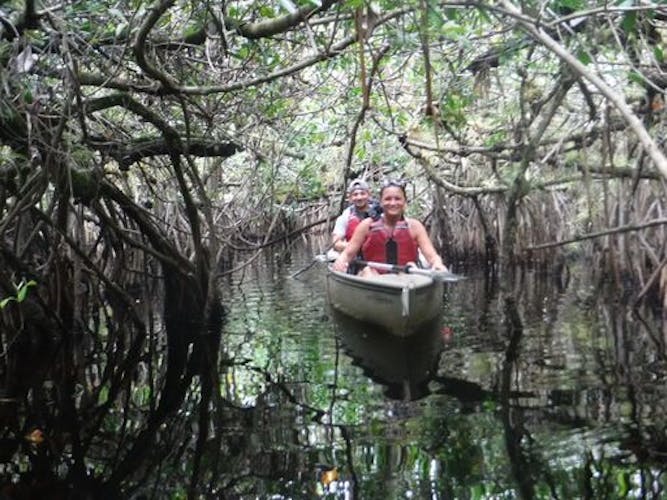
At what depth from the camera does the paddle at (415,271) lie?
6241mm

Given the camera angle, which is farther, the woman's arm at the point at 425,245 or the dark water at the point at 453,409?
the woman's arm at the point at 425,245

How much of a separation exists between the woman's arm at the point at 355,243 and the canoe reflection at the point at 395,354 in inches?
20.7

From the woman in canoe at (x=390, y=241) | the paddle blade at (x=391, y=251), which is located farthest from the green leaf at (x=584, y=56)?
the paddle blade at (x=391, y=251)

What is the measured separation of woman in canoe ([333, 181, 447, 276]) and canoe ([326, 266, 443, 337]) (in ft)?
0.96

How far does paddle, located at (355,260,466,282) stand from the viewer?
6241mm

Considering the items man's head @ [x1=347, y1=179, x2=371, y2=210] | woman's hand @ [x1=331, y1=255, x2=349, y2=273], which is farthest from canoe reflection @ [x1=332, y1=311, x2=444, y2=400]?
man's head @ [x1=347, y1=179, x2=371, y2=210]

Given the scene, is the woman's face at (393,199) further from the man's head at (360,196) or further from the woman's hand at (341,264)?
the man's head at (360,196)

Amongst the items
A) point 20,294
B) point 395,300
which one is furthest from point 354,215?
point 20,294

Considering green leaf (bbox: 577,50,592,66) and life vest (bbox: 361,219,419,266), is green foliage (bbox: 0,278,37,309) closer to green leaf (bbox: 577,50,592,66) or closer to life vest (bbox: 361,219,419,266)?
green leaf (bbox: 577,50,592,66)

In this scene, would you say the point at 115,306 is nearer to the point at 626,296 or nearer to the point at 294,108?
the point at 294,108

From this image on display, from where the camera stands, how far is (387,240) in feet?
23.6

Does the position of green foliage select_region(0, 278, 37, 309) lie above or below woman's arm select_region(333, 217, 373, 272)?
below

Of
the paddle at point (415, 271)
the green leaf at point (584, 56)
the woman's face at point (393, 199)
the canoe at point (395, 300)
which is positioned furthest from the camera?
the woman's face at point (393, 199)

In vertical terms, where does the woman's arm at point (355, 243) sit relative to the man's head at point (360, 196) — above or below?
below
